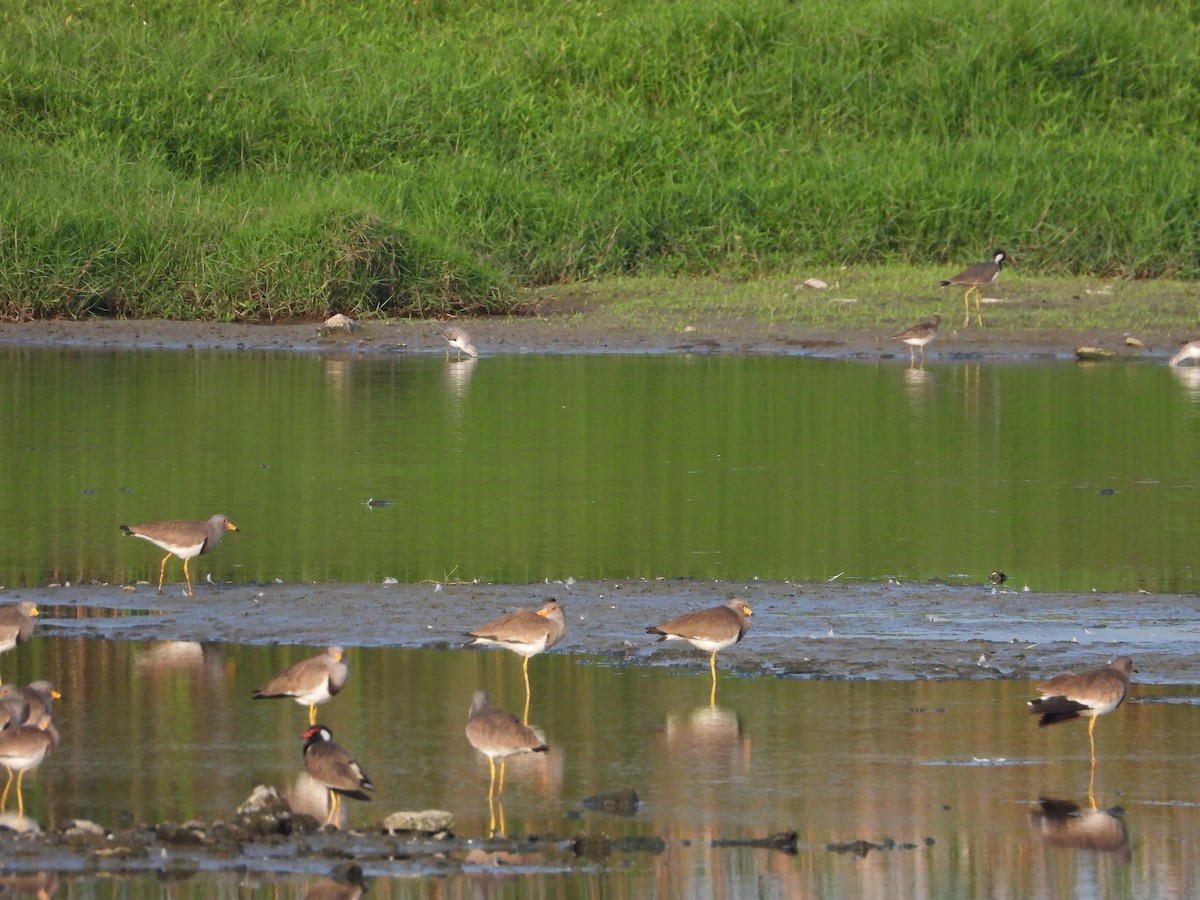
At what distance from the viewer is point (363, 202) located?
22.7 m

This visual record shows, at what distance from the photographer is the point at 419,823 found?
6457mm

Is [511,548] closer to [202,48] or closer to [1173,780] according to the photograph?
[1173,780]

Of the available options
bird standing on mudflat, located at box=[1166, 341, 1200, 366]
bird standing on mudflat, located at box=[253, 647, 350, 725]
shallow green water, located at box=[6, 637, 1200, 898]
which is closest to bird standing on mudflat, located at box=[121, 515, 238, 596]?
shallow green water, located at box=[6, 637, 1200, 898]

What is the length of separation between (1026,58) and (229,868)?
24.8 meters

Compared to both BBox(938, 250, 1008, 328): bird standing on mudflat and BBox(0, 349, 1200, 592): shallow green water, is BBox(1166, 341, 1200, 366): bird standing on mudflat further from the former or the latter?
BBox(938, 250, 1008, 328): bird standing on mudflat

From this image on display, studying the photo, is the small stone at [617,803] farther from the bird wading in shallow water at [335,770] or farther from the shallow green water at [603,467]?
the shallow green water at [603,467]

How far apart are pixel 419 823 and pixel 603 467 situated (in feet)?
25.8

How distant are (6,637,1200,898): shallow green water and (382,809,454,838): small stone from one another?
16 centimetres

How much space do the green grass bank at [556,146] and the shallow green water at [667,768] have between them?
45.0 feet

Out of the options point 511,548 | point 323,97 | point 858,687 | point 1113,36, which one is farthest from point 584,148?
point 858,687

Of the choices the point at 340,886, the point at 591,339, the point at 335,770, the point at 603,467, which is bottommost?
the point at 340,886

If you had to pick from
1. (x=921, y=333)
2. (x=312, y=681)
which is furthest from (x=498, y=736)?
(x=921, y=333)

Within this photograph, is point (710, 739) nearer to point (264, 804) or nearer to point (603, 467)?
point (264, 804)

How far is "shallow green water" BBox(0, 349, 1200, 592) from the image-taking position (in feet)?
36.5
